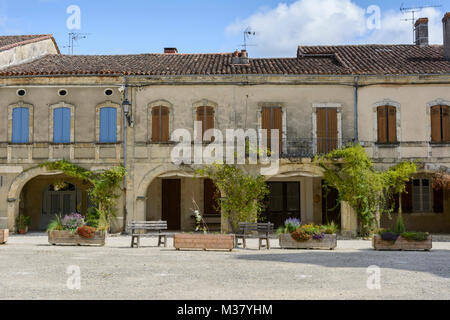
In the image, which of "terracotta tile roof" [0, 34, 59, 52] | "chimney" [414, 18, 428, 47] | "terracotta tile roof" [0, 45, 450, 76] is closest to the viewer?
"terracotta tile roof" [0, 45, 450, 76]

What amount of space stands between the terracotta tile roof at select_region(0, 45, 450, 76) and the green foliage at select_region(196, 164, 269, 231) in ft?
12.4

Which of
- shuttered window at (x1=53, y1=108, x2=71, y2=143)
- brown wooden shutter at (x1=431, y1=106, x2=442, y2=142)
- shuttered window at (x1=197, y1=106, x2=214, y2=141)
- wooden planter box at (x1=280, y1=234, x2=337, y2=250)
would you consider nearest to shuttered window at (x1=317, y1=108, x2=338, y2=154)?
brown wooden shutter at (x1=431, y1=106, x2=442, y2=142)

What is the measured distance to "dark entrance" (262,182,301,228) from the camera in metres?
23.3

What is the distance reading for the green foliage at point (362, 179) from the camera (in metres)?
19.7

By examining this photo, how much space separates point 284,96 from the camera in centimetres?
2066

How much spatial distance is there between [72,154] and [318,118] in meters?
9.40

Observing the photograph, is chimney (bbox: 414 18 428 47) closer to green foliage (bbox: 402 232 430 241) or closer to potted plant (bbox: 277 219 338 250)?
green foliage (bbox: 402 232 430 241)

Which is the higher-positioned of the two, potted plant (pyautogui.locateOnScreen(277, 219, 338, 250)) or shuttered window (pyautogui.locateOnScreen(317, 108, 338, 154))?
shuttered window (pyautogui.locateOnScreen(317, 108, 338, 154))

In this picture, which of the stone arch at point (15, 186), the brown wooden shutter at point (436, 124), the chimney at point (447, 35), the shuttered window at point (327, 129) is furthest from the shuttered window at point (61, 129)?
the chimney at point (447, 35)

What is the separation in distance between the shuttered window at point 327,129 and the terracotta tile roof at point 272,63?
149 centimetres

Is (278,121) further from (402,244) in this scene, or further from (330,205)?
(402,244)

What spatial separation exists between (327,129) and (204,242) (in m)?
7.82

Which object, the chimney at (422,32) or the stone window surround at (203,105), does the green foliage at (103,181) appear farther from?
the chimney at (422,32)
